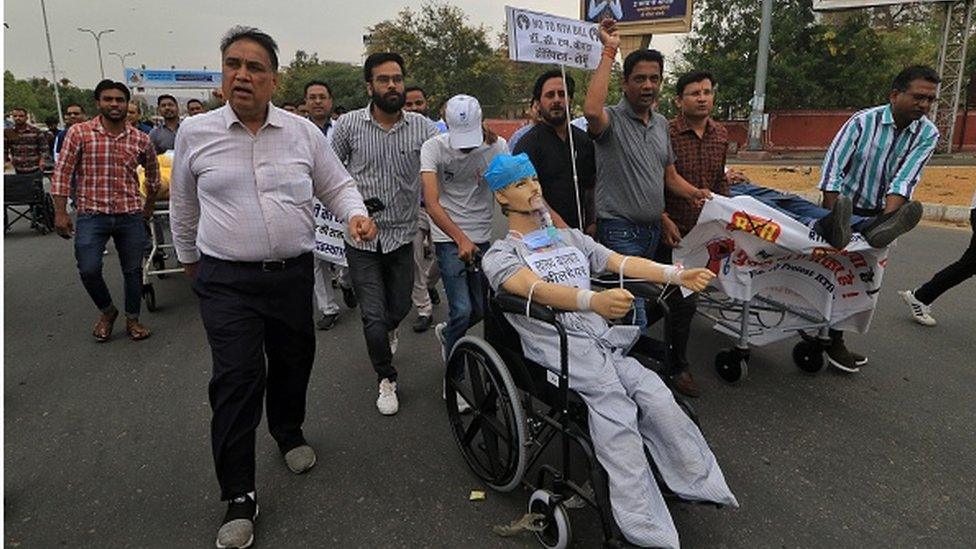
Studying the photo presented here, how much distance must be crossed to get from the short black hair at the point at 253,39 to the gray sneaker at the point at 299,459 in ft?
5.69

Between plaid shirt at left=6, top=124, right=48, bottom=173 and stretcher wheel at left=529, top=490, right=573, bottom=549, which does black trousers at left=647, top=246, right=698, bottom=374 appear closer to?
stretcher wheel at left=529, top=490, right=573, bottom=549

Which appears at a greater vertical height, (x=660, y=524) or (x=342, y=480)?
(x=660, y=524)

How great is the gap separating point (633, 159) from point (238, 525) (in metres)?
2.59

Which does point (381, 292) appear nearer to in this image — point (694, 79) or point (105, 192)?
point (694, 79)

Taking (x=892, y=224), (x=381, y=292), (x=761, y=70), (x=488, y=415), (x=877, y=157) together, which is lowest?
(x=488, y=415)

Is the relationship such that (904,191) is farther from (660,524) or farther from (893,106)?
(660,524)

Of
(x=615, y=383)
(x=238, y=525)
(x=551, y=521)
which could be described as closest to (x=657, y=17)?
(x=615, y=383)

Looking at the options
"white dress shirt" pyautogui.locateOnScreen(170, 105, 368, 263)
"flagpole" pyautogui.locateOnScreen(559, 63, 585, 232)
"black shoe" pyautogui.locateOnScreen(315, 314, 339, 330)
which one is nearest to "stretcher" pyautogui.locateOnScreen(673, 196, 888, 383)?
"flagpole" pyautogui.locateOnScreen(559, 63, 585, 232)

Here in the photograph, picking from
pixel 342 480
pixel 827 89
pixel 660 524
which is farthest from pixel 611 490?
pixel 827 89

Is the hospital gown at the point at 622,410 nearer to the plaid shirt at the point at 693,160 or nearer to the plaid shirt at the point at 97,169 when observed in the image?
the plaid shirt at the point at 693,160

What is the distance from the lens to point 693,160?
383 cm

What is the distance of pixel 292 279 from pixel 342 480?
0.96 m

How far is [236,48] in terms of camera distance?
94.0 inches

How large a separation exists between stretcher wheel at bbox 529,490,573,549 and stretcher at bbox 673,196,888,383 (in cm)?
192
